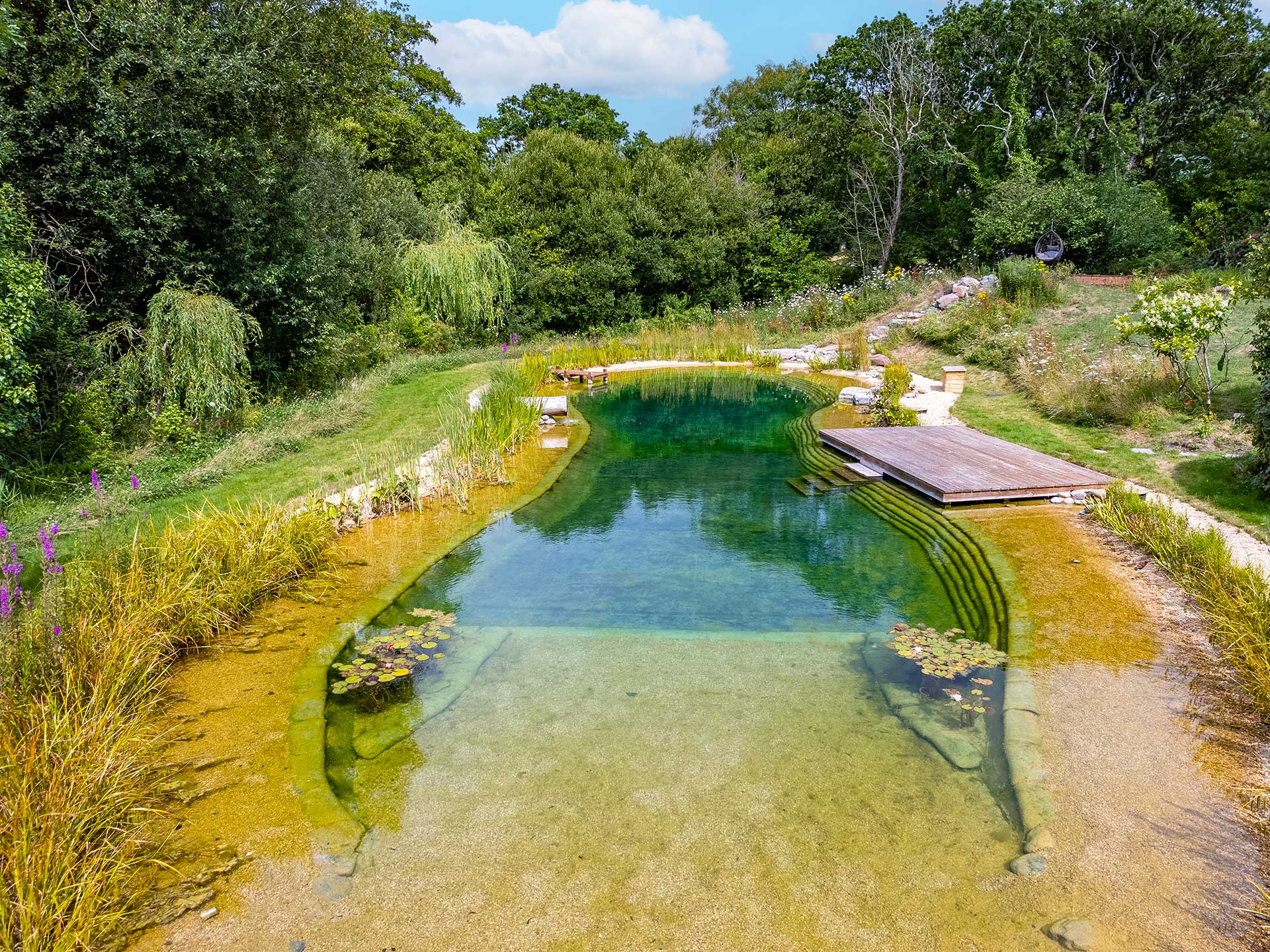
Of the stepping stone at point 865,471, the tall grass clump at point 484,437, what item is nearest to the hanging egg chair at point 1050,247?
the stepping stone at point 865,471

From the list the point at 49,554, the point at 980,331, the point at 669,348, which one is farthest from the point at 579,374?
the point at 49,554

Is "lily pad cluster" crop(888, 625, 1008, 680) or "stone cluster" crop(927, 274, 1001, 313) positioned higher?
"stone cluster" crop(927, 274, 1001, 313)

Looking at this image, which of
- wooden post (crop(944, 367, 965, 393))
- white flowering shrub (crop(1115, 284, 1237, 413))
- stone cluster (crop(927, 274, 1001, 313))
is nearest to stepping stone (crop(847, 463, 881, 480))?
white flowering shrub (crop(1115, 284, 1237, 413))

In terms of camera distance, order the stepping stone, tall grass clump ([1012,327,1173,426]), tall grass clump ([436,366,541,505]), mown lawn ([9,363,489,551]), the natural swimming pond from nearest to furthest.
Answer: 1. the natural swimming pond
2. mown lawn ([9,363,489,551])
3. tall grass clump ([436,366,541,505])
4. the stepping stone
5. tall grass clump ([1012,327,1173,426])

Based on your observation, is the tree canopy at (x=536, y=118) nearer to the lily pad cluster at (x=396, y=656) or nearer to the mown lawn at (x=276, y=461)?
the mown lawn at (x=276, y=461)

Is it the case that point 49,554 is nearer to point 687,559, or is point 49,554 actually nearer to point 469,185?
point 687,559

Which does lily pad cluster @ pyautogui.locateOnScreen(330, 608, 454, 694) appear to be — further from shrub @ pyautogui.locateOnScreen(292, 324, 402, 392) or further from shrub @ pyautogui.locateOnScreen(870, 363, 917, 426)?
shrub @ pyautogui.locateOnScreen(292, 324, 402, 392)
